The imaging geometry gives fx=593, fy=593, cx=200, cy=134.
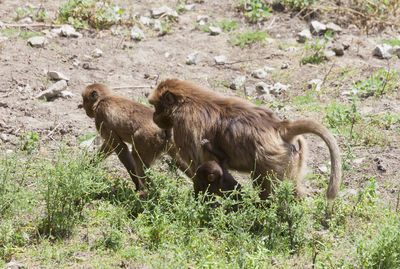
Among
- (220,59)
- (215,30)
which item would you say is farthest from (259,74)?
(215,30)

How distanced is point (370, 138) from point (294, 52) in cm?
380

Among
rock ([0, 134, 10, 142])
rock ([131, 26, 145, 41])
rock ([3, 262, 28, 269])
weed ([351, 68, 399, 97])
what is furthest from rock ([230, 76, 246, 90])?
rock ([3, 262, 28, 269])

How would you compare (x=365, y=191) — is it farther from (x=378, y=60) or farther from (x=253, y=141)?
(x=378, y=60)

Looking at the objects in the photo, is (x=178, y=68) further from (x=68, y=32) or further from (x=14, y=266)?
(x=14, y=266)

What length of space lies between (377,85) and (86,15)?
6.30 m

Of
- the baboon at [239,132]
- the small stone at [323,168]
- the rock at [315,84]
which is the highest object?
the baboon at [239,132]

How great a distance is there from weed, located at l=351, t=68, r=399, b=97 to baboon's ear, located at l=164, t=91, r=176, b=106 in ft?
13.9

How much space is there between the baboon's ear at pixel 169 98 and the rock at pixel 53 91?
3.14 m

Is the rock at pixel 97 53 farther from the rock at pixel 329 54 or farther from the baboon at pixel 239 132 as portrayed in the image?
the rock at pixel 329 54

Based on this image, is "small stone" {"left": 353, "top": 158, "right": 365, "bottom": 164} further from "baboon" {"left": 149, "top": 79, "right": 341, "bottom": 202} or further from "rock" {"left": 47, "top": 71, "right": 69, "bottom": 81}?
"rock" {"left": 47, "top": 71, "right": 69, "bottom": 81}

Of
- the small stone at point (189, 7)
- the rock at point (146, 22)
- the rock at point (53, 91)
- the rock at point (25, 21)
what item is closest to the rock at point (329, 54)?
the small stone at point (189, 7)

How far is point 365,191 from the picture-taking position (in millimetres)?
7797

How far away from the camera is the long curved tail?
657 centimetres

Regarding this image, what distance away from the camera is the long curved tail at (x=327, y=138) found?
6.57 metres
